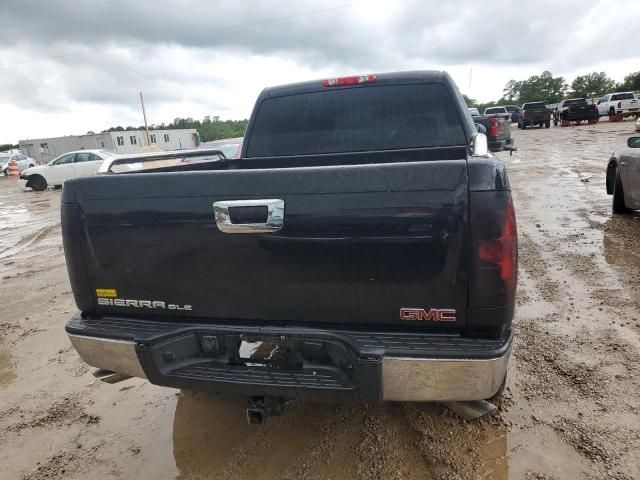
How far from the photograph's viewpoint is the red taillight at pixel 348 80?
11.8ft

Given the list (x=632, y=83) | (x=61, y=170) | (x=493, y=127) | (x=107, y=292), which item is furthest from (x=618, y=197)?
(x=632, y=83)

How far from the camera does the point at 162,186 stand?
2.26 metres

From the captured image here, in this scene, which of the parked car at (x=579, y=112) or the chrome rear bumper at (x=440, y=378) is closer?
the chrome rear bumper at (x=440, y=378)

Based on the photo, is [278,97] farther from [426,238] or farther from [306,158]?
[426,238]

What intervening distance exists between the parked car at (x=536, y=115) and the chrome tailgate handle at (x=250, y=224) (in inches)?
1433

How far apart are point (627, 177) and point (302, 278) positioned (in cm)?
676

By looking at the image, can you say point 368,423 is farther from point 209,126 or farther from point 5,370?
point 209,126

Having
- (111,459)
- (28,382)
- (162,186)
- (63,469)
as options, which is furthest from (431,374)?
(28,382)

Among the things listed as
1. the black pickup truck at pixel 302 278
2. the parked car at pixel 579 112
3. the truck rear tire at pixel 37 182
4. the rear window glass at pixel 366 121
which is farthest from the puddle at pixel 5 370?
the parked car at pixel 579 112

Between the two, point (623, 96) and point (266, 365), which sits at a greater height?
point (623, 96)

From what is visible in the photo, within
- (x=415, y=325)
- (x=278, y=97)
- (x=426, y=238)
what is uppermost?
(x=278, y=97)

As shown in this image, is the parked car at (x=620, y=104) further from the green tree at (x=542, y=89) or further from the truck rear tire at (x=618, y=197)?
the green tree at (x=542, y=89)

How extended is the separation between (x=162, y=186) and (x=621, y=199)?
7.52m

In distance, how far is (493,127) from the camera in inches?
581
